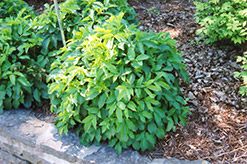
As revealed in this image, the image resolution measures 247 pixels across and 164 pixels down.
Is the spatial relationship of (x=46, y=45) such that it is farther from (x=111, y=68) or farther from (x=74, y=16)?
(x=111, y=68)

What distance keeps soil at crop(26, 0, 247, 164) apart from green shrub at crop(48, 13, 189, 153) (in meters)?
0.23

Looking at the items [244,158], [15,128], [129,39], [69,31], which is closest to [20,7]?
[69,31]

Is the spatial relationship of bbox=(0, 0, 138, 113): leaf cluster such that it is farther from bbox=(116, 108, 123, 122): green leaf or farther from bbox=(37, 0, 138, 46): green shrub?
bbox=(116, 108, 123, 122): green leaf

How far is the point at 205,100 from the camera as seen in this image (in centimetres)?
281

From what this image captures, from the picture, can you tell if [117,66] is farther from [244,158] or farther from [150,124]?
[244,158]

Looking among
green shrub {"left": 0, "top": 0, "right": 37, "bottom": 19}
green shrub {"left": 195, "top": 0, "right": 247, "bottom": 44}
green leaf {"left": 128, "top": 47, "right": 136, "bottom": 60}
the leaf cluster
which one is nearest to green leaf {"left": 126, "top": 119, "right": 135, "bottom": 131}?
green leaf {"left": 128, "top": 47, "right": 136, "bottom": 60}

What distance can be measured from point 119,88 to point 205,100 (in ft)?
3.93

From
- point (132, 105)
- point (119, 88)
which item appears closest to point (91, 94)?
point (119, 88)

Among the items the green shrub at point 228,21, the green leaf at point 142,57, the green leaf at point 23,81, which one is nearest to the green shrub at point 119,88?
the green leaf at point 142,57

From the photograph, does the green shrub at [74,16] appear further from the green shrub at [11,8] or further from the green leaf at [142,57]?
the green leaf at [142,57]

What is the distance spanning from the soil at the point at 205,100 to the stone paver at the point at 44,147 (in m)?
0.22

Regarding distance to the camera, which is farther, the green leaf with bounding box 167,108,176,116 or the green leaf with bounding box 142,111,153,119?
the green leaf with bounding box 167,108,176,116

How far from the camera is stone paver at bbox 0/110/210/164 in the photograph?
7.13ft

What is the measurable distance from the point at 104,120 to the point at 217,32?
6.14 feet
